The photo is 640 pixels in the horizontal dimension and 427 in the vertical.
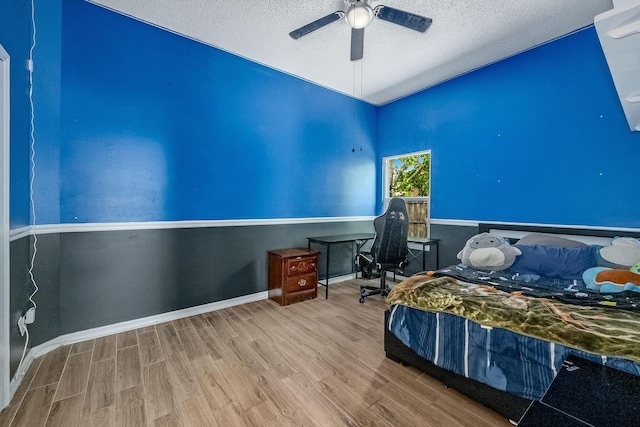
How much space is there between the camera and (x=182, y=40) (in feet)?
9.33

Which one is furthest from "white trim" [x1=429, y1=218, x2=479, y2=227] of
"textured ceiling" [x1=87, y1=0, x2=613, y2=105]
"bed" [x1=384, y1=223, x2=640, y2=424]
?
"textured ceiling" [x1=87, y1=0, x2=613, y2=105]

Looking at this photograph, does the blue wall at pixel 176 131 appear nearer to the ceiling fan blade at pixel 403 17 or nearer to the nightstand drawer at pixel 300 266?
the nightstand drawer at pixel 300 266

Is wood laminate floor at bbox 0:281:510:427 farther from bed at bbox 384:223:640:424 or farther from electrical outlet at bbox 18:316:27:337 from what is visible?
electrical outlet at bbox 18:316:27:337

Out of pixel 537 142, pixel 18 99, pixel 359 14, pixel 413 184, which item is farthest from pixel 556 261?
pixel 18 99

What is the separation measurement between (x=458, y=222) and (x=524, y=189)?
0.85 m

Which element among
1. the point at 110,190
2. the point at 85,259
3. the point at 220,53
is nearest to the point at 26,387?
the point at 85,259

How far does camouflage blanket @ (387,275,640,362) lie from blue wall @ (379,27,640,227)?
1636 mm

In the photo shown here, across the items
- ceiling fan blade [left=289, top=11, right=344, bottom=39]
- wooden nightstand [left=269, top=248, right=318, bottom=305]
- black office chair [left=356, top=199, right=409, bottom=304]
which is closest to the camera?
ceiling fan blade [left=289, top=11, right=344, bottom=39]

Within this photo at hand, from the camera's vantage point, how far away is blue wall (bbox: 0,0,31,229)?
1713 millimetres

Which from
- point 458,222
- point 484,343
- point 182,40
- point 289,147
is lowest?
point 484,343

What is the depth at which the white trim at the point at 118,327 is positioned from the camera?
6.38 ft

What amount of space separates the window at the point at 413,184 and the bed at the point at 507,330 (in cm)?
197

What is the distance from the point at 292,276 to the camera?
327 cm

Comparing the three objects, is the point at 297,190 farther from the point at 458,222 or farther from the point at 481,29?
the point at 481,29
